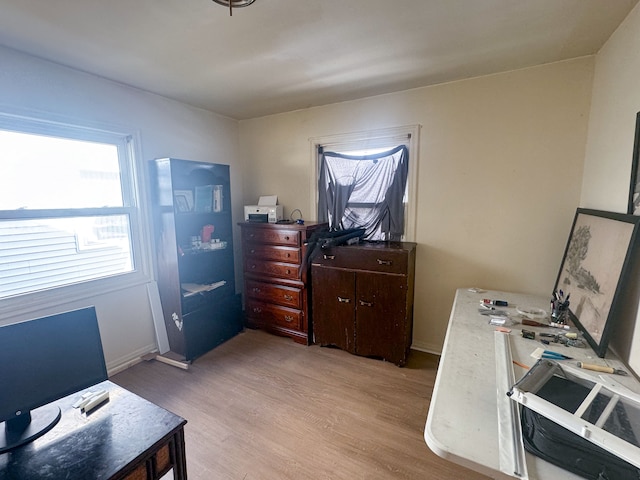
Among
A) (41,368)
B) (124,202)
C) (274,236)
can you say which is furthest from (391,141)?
(41,368)

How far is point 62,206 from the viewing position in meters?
2.20

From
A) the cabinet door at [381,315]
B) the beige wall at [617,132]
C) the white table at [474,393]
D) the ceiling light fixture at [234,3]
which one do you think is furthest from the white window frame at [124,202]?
the beige wall at [617,132]

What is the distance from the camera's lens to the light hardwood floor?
64.2 inches

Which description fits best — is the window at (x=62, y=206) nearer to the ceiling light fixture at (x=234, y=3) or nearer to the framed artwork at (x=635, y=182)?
the ceiling light fixture at (x=234, y=3)

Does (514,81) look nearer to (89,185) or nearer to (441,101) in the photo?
(441,101)

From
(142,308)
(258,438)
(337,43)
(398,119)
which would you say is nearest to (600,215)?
(398,119)

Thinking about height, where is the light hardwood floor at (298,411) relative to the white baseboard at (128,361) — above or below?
below

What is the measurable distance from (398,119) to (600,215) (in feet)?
5.50

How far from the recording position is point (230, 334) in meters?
3.15

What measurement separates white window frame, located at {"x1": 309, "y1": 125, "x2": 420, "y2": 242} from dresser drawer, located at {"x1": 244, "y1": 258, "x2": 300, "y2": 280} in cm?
116

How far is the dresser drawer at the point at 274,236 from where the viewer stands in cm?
290

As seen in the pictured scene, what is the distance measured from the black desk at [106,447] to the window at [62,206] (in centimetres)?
145

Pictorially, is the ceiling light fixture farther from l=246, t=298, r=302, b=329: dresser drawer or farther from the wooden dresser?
l=246, t=298, r=302, b=329: dresser drawer

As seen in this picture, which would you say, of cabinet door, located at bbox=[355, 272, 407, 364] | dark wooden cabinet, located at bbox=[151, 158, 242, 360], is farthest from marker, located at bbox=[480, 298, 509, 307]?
dark wooden cabinet, located at bbox=[151, 158, 242, 360]
